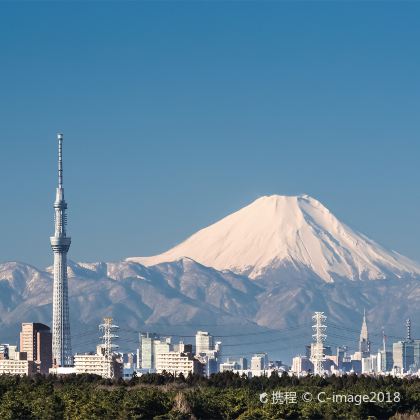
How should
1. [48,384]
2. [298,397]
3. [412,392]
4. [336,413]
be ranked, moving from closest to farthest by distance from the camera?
[336,413], [298,397], [412,392], [48,384]

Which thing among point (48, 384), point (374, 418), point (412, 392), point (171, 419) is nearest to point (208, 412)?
point (171, 419)

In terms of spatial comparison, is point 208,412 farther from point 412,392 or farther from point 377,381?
point 377,381

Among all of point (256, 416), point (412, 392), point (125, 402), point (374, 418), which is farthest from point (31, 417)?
point (412, 392)

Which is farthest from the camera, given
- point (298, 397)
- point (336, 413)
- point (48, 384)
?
point (48, 384)

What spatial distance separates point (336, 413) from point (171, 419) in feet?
25.5

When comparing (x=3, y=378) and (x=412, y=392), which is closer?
(x=412, y=392)

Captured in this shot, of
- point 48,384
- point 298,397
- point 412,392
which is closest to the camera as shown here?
point 298,397

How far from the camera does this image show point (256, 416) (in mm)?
72750

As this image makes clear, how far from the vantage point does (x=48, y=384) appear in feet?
310

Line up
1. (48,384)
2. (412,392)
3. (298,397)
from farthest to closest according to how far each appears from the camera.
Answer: (48,384) → (412,392) → (298,397)

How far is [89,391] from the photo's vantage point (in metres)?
85.4

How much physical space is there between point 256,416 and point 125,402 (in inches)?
269

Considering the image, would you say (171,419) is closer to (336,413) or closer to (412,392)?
(336,413)

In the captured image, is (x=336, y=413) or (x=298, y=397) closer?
(x=336, y=413)
